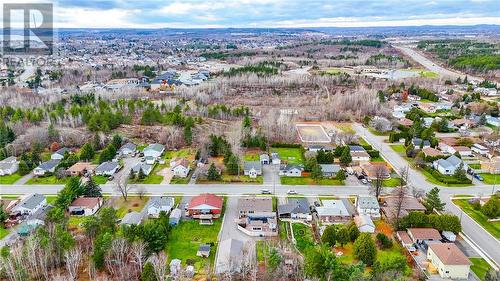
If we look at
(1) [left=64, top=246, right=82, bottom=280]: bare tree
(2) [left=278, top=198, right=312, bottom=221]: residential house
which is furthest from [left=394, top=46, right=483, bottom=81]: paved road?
(1) [left=64, top=246, right=82, bottom=280]: bare tree

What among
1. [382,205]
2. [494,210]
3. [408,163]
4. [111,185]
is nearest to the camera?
[494,210]

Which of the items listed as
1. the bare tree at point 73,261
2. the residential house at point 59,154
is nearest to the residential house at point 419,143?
the bare tree at point 73,261

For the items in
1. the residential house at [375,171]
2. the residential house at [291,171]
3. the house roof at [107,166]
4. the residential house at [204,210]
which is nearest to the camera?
the residential house at [204,210]

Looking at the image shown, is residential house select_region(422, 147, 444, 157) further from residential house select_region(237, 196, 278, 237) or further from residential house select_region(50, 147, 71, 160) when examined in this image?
residential house select_region(50, 147, 71, 160)

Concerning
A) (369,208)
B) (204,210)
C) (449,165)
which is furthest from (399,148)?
(204,210)

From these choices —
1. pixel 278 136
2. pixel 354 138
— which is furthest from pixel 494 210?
pixel 278 136

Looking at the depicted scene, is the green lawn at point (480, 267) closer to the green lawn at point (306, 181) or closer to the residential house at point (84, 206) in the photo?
the green lawn at point (306, 181)

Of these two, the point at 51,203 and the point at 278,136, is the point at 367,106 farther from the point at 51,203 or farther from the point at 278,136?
the point at 51,203
